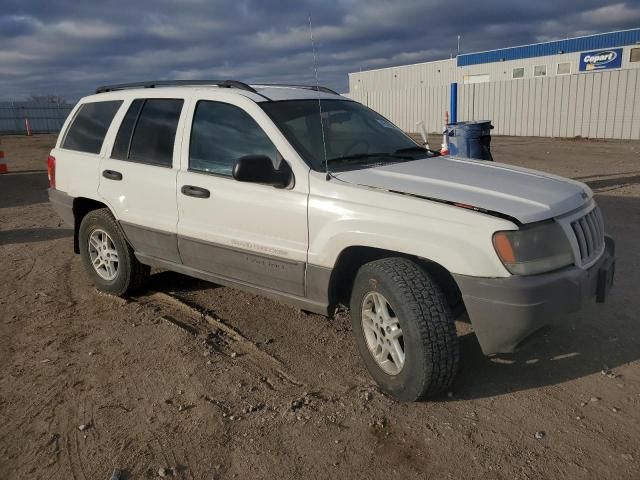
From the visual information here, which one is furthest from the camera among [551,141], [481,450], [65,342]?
[551,141]

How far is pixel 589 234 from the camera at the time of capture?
3.24 m

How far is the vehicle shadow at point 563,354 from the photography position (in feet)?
11.2

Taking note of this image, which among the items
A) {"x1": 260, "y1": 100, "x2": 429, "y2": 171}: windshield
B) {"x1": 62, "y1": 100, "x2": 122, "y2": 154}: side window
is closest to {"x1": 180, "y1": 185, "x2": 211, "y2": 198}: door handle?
{"x1": 260, "y1": 100, "x2": 429, "y2": 171}: windshield

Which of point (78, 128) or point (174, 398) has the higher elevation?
point (78, 128)

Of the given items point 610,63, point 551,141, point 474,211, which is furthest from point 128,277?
point 610,63

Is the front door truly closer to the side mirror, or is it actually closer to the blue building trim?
the side mirror

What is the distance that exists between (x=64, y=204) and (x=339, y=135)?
296cm

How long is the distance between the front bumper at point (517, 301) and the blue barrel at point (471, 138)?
5489 mm

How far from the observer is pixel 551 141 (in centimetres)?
2036

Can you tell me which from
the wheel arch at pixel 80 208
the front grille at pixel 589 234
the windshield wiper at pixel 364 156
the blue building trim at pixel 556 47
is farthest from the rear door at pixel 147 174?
the blue building trim at pixel 556 47

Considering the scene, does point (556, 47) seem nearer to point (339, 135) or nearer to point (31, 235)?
point (31, 235)

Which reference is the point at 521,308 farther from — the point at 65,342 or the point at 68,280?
the point at 68,280

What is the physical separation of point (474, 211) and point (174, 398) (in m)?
2.09

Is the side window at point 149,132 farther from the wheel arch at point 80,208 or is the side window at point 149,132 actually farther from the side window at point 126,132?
the wheel arch at point 80,208
